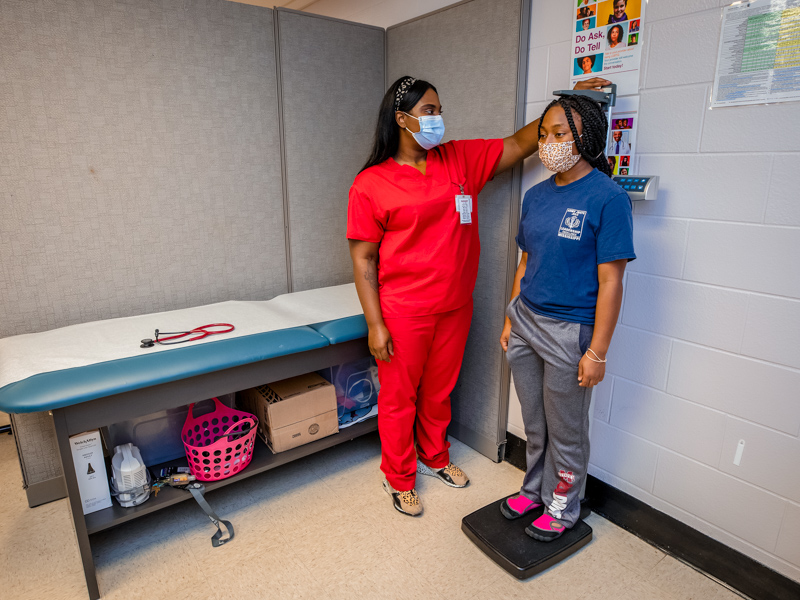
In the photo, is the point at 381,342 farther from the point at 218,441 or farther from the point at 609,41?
the point at 609,41

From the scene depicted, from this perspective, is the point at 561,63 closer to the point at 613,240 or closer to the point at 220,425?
the point at 613,240

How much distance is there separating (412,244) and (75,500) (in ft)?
4.63

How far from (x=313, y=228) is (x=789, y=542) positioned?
2229 mm

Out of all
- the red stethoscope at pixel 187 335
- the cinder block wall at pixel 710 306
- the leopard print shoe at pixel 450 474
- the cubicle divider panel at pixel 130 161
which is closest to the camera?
the cinder block wall at pixel 710 306

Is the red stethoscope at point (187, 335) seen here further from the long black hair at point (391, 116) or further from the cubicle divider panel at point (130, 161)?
the long black hair at point (391, 116)

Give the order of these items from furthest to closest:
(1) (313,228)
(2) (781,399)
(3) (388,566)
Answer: (1) (313,228) < (3) (388,566) < (2) (781,399)

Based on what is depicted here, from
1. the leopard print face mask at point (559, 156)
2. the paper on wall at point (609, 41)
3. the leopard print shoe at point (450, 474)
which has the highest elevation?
the paper on wall at point (609, 41)

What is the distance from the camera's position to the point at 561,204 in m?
1.67

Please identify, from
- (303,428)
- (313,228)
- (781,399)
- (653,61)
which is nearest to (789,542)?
(781,399)

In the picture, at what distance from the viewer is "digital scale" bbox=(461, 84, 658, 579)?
1.68 metres

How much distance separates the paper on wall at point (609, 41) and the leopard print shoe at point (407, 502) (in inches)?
68.1

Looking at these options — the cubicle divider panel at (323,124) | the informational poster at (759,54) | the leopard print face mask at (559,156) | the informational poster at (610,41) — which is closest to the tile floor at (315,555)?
the cubicle divider panel at (323,124)

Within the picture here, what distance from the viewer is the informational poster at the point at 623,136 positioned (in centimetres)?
175

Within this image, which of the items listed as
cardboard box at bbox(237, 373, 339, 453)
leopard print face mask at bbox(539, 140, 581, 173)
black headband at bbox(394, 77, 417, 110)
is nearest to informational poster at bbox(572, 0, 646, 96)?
leopard print face mask at bbox(539, 140, 581, 173)
